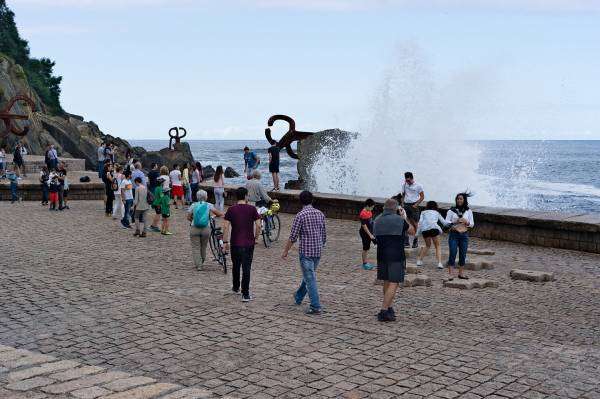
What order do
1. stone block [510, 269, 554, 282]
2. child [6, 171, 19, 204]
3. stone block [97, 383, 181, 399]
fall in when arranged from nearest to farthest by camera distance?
stone block [97, 383, 181, 399] < stone block [510, 269, 554, 282] < child [6, 171, 19, 204]

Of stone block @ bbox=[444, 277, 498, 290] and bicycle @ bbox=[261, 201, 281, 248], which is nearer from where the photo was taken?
stone block @ bbox=[444, 277, 498, 290]

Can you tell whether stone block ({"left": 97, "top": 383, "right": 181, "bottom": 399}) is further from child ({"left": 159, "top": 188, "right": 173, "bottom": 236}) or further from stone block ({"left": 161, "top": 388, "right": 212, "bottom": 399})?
child ({"left": 159, "top": 188, "right": 173, "bottom": 236})

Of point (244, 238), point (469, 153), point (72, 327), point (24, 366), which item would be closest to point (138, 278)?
point (244, 238)

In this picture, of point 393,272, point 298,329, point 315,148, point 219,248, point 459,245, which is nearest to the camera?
point 298,329

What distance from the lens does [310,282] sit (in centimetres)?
898

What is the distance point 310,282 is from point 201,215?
3567 mm

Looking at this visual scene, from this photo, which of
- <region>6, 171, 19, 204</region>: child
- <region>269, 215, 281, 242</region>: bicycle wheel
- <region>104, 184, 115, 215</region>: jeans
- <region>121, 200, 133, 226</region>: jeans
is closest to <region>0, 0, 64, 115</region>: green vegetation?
<region>6, 171, 19, 204</region>: child

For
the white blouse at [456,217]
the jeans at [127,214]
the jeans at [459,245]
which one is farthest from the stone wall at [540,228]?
the jeans at [127,214]

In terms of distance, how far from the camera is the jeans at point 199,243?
11984mm

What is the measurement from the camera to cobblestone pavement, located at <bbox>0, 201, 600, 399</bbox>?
6355 millimetres

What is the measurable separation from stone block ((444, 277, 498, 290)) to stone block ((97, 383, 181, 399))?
588 cm

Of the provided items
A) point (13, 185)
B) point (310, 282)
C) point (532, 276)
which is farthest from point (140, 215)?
point (13, 185)

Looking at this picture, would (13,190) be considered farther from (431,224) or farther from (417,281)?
(417,281)

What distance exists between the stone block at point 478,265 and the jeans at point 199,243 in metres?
4.48
